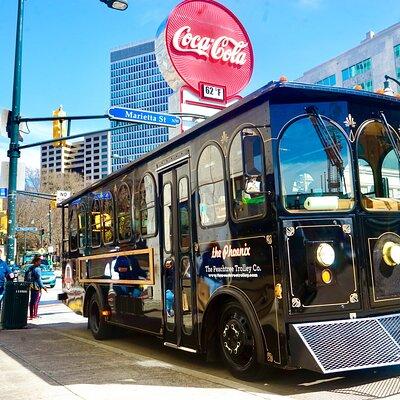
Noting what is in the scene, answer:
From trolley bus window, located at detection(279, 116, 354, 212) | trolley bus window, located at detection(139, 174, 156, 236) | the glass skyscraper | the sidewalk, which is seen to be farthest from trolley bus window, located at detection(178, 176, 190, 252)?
the glass skyscraper

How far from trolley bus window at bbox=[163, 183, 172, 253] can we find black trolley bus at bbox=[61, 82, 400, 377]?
25 centimetres

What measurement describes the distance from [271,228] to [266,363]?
1333mm

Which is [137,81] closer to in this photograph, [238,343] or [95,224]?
[95,224]

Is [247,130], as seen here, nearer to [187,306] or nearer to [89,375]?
[187,306]

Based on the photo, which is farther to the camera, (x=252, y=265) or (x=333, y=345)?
(x=252, y=265)

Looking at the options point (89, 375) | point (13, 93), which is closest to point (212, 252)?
point (89, 375)

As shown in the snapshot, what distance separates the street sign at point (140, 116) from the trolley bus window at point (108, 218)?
4.04 m

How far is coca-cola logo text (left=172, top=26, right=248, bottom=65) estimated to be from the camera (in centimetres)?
1452

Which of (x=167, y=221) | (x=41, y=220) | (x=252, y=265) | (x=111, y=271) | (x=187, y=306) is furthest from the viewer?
(x=41, y=220)

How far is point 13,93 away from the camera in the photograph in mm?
13438

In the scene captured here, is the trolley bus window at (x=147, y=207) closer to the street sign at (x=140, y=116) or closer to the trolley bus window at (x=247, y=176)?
the trolley bus window at (x=247, y=176)

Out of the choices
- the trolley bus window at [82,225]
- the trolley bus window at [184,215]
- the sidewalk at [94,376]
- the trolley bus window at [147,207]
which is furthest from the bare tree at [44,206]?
the trolley bus window at [184,215]

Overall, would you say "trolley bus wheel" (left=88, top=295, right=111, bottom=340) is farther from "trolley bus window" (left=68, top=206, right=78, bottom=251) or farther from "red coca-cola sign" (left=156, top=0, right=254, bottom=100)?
"red coca-cola sign" (left=156, top=0, right=254, bottom=100)

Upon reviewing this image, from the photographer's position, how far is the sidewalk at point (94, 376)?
5.38 meters
